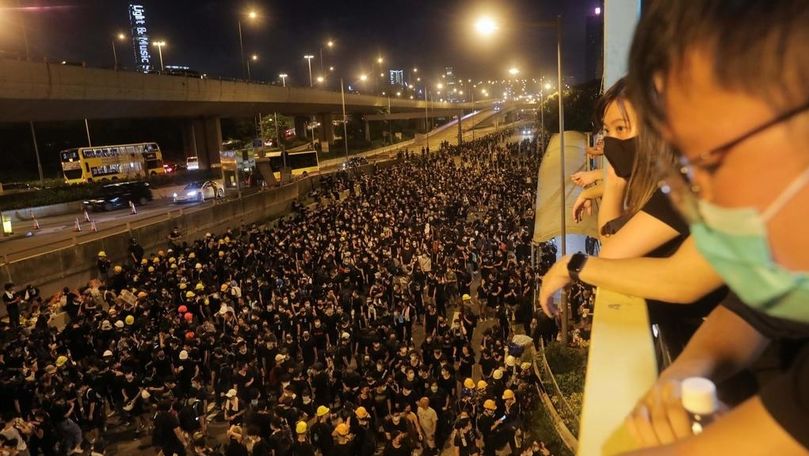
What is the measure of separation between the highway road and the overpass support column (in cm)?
1475

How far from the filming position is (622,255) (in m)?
2.04

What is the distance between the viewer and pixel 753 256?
841mm

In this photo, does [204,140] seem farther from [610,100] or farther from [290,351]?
[610,100]

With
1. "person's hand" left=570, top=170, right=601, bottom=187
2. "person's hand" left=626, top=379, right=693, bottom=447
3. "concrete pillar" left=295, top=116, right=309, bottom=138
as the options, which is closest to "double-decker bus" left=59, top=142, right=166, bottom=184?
"concrete pillar" left=295, top=116, right=309, bottom=138

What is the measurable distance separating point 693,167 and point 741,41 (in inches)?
7.4

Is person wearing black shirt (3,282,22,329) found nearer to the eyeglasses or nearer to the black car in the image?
the black car

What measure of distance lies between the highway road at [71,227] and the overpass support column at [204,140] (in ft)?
48.4

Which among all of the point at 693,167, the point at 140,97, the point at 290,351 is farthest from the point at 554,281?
the point at 140,97

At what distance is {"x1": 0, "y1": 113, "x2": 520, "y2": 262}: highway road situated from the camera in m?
20.2

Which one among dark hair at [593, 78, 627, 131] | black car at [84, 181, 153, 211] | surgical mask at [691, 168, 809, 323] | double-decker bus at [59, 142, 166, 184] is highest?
dark hair at [593, 78, 627, 131]

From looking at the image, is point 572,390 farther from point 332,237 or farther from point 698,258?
point 332,237

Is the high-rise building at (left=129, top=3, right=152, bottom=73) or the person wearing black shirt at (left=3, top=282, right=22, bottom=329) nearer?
the person wearing black shirt at (left=3, top=282, right=22, bottom=329)

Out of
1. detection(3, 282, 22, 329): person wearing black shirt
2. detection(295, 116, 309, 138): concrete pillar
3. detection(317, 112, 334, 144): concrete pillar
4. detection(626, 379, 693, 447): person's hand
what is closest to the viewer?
detection(626, 379, 693, 447): person's hand

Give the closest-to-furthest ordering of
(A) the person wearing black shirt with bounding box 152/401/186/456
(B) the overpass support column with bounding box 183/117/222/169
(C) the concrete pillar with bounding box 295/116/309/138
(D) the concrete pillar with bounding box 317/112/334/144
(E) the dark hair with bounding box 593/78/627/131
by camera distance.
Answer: (E) the dark hair with bounding box 593/78/627/131
(A) the person wearing black shirt with bounding box 152/401/186/456
(B) the overpass support column with bounding box 183/117/222/169
(D) the concrete pillar with bounding box 317/112/334/144
(C) the concrete pillar with bounding box 295/116/309/138
